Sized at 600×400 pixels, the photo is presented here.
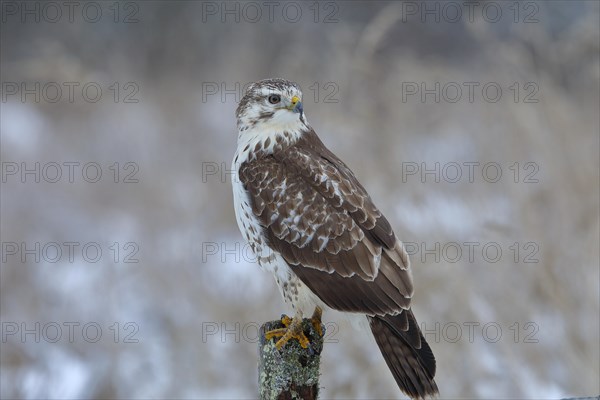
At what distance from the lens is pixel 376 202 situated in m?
5.00

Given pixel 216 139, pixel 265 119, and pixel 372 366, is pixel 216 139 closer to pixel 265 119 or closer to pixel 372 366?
pixel 372 366

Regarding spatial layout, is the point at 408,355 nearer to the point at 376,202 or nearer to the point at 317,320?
the point at 317,320

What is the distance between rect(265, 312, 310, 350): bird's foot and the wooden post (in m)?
0.02

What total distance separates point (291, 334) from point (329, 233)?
430mm

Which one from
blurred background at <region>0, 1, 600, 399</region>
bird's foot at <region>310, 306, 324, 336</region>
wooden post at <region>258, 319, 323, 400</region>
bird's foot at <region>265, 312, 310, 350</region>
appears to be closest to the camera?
wooden post at <region>258, 319, 323, 400</region>

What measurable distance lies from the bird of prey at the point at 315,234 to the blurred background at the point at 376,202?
119 cm

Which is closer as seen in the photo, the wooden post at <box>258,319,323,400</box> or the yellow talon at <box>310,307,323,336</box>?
the wooden post at <box>258,319,323,400</box>

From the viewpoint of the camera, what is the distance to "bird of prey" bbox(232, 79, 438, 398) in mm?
3078

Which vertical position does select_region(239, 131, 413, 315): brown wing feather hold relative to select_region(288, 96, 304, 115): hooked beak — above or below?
below

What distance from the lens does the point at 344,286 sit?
316 centimetres

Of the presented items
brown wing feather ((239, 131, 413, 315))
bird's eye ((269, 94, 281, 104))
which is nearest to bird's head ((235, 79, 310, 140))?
bird's eye ((269, 94, 281, 104))

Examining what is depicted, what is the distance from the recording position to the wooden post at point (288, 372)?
113 inches

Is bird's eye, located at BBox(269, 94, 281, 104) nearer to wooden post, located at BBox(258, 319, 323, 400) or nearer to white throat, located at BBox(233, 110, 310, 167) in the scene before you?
white throat, located at BBox(233, 110, 310, 167)

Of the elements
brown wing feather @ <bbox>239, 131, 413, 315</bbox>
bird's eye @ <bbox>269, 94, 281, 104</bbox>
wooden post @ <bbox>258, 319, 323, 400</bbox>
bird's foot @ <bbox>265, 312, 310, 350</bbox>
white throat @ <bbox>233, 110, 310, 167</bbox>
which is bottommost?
wooden post @ <bbox>258, 319, 323, 400</bbox>
